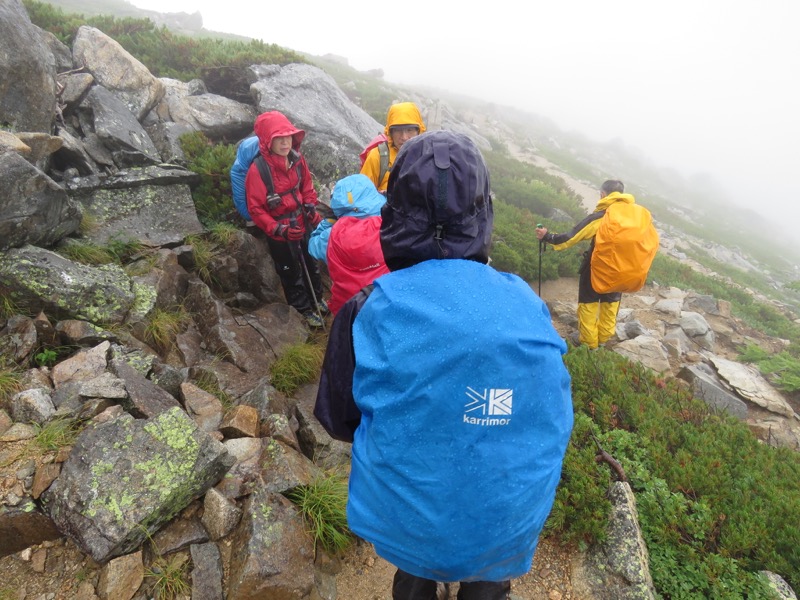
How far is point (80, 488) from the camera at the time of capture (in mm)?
2674

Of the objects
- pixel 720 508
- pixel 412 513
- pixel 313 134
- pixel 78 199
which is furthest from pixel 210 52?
pixel 720 508

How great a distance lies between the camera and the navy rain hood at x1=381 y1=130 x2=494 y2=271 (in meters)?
1.83

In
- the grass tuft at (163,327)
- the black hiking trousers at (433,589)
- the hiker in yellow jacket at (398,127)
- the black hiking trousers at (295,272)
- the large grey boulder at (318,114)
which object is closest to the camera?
the black hiking trousers at (433,589)

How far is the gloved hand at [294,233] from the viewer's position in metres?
6.20

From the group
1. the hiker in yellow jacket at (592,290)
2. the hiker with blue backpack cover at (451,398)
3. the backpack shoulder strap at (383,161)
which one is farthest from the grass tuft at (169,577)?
the hiker in yellow jacket at (592,290)

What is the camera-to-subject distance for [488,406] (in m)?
1.54

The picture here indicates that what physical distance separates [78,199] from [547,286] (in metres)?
9.91

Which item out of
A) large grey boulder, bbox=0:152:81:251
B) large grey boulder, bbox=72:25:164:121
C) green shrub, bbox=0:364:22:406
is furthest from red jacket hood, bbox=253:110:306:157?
green shrub, bbox=0:364:22:406

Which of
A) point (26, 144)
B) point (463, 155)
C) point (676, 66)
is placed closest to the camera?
point (463, 155)

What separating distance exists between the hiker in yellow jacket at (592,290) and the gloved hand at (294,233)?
12.8 feet

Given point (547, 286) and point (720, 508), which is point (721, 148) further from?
point (720, 508)

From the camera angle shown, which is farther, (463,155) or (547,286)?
(547,286)

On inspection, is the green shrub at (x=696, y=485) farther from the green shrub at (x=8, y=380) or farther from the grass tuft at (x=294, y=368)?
the green shrub at (x=8, y=380)

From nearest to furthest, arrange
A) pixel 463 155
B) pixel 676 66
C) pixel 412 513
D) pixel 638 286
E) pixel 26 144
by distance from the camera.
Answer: pixel 412 513, pixel 463 155, pixel 26 144, pixel 638 286, pixel 676 66
